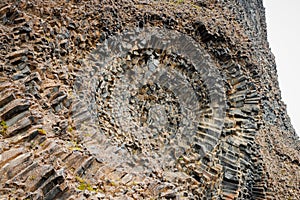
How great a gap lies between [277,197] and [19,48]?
11.6 meters

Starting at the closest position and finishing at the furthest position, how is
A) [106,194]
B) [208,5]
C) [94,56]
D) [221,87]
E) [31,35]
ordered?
[106,194], [31,35], [94,56], [221,87], [208,5]

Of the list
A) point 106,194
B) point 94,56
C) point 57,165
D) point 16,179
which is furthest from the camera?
point 94,56

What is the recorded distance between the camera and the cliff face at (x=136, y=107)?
21.0ft

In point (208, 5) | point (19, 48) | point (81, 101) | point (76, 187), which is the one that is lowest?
point (76, 187)

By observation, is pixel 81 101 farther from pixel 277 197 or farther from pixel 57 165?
pixel 277 197

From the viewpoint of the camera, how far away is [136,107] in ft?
37.1

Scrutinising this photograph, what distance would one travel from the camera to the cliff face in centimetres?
640

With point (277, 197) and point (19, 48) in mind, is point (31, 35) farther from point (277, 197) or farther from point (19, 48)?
point (277, 197)

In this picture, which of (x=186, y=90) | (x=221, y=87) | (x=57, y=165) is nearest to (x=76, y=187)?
(x=57, y=165)

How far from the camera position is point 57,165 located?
6.02 m

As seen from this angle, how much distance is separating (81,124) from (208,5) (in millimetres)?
12071

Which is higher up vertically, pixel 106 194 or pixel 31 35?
pixel 31 35

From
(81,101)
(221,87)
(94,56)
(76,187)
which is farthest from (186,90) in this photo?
(76,187)

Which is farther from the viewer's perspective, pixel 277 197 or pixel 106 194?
pixel 277 197
